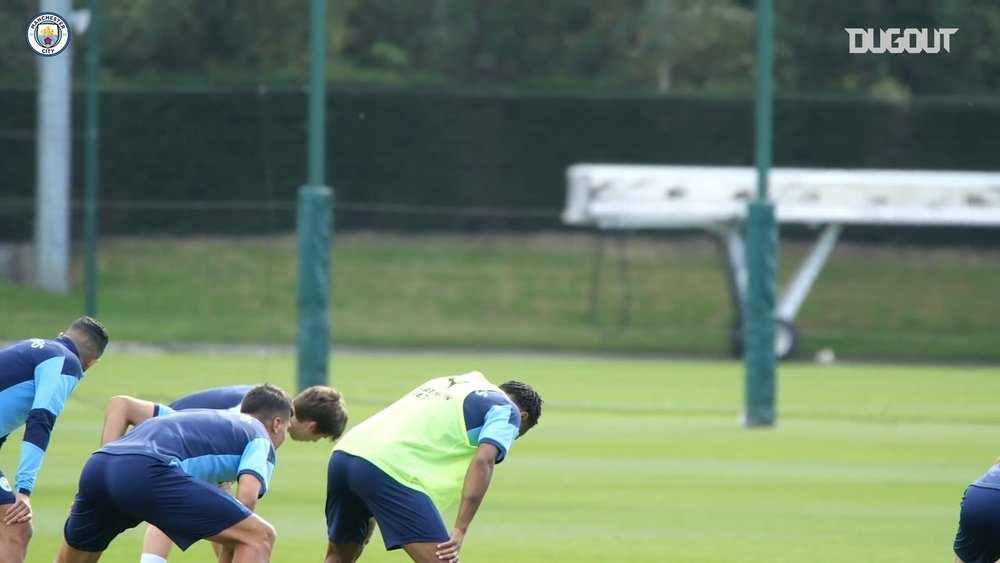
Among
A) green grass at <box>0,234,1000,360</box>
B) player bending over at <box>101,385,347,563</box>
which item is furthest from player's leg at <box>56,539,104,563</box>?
green grass at <box>0,234,1000,360</box>

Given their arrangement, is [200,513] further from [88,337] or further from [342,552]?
[88,337]

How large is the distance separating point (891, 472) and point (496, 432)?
8.17 m

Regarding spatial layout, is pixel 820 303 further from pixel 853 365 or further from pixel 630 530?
pixel 630 530

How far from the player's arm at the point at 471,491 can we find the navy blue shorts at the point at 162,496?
93 centimetres

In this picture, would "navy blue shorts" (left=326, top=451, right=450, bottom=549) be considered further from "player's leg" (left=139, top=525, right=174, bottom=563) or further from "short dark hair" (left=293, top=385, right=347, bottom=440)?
"player's leg" (left=139, top=525, right=174, bottom=563)

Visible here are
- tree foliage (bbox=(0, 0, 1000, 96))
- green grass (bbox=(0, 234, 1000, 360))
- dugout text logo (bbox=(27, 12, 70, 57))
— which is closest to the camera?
dugout text logo (bbox=(27, 12, 70, 57))

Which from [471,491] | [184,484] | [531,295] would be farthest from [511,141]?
[184,484]

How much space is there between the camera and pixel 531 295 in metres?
32.0

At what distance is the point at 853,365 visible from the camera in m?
29.0

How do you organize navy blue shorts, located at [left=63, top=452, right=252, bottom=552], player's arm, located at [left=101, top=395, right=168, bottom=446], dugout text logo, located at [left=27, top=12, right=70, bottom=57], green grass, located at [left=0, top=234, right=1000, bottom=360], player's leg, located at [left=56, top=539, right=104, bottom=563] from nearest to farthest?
1. navy blue shorts, located at [left=63, top=452, right=252, bottom=552]
2. player's leg, located at [left=56, top=539, right=104, bottom=563]
3. player's arm, located at [left=101, top=395, right=168, bottom=446]
4. dugout text logo, located at [left=27, top=12, right=70, bottom=57]
5. green grass, located at [left=0, top=234, right=1000, bottom=360]

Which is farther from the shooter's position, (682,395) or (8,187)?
(8,187)

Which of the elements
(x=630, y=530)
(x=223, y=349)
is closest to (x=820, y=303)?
(x=223, y=349)

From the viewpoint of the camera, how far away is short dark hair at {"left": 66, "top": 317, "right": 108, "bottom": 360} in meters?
8.48

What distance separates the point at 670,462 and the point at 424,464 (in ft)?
26.6
